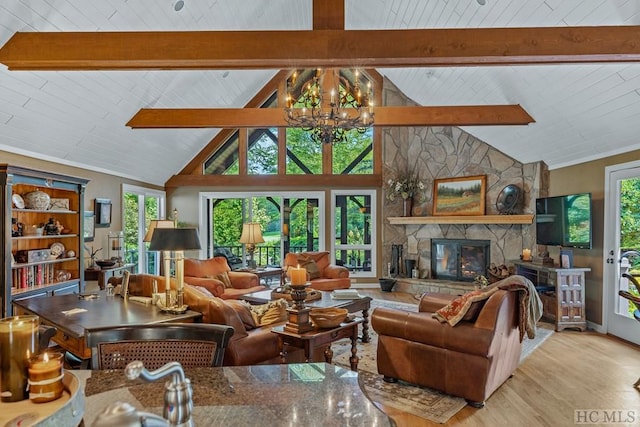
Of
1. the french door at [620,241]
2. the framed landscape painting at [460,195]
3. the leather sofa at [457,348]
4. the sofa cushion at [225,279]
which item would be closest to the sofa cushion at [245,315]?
the leather sofa at [457,348]

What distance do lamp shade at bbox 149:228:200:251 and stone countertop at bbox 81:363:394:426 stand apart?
1.59 meters

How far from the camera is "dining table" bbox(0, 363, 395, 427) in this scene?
107 centimetres

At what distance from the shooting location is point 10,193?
12.5ft

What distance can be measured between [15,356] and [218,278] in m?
5.44

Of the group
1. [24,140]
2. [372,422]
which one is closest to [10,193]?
[24,140]

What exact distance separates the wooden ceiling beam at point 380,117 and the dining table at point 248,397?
190 inches

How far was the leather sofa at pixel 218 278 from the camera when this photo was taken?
5801 millimetres

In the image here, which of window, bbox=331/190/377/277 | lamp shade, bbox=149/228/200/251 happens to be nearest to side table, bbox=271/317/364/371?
lamp shade, bbox=149/228/200/251

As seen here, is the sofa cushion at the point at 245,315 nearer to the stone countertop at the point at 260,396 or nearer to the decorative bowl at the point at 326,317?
the decorative bowl at the point at 326,317

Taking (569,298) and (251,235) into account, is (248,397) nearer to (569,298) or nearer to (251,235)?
(569,298)

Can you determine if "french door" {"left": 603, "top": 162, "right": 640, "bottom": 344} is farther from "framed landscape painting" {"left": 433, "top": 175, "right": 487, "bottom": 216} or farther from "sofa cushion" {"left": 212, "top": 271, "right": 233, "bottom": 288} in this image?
"sofa cushion" {"left": 212, "top": 271, "right": 233, "bottom": 288}

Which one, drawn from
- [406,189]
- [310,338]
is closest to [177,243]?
[310,338]

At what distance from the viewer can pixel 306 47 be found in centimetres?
333

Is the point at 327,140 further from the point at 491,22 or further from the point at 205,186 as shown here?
Answer: the point at 205,186
